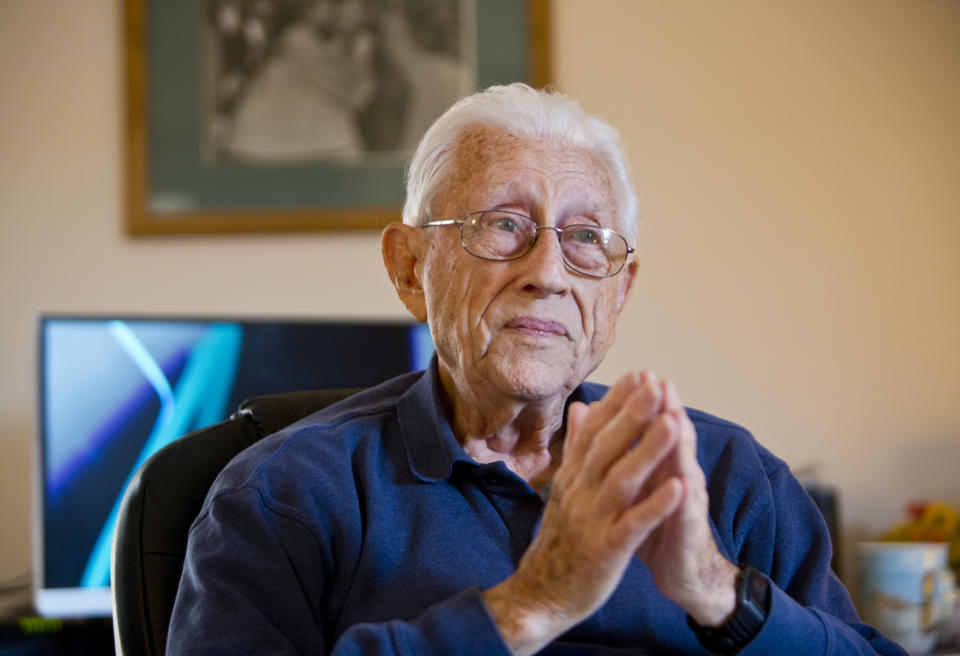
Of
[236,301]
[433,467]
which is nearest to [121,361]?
[236,301]

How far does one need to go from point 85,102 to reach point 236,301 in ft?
2.05

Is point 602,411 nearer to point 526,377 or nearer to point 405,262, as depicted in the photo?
point 526,377

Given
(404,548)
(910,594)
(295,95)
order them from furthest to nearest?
(295,95) → (910,594) → (404,548)

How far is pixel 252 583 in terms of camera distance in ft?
3.48

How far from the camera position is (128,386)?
204 centimetres

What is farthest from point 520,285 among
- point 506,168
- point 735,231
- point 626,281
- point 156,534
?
point 735,231

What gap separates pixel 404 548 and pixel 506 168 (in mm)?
489

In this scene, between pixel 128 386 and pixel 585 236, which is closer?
pixel 585 236

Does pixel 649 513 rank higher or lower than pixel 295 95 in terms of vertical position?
lower

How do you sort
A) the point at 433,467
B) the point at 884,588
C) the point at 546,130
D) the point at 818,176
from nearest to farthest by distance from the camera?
the point at 433,467, the point at 546,130, the point at 884,588, the point at 818,176

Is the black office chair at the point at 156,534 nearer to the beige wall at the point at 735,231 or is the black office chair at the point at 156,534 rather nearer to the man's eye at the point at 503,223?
the man's eye at the point at 503,223

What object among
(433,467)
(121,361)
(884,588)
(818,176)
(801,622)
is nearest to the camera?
(801,622)

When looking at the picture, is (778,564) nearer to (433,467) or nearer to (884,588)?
(433,467)

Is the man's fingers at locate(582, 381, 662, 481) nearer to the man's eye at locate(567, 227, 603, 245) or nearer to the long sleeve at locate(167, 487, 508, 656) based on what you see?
the long sleeve at locate(167, 487, 508, 656)
